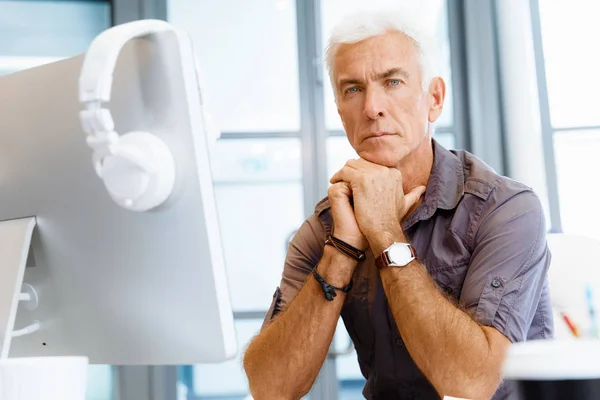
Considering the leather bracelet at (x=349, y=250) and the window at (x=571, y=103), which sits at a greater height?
the window at (x=571, y=103)

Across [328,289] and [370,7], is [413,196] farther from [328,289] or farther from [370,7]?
[370,7]

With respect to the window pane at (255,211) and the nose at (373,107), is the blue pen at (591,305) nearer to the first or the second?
the nose at (373,107)

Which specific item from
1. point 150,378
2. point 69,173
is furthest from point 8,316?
point 150,378

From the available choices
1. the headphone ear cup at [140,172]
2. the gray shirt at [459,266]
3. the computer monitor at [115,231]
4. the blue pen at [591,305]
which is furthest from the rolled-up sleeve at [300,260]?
the headphone ear cup at [140,172]

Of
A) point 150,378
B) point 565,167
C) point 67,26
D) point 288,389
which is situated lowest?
point 150,378

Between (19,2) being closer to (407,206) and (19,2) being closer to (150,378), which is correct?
(150,378)

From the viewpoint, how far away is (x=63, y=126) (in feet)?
2.36

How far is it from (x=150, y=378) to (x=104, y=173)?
225cm

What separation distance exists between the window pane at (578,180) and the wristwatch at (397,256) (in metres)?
1.88

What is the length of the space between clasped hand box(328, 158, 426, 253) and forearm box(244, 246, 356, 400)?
62 mm

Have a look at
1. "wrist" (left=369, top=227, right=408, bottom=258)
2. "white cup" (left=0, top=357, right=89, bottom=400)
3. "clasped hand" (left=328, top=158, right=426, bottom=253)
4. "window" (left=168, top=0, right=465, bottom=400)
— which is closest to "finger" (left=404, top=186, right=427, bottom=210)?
"clasped hand" (left=328, top=158, right=426, bottom=253)

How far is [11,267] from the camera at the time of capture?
2.40 ft

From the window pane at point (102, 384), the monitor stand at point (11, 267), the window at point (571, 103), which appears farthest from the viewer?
the window at point (571, 103)

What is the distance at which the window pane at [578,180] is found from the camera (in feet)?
9.52
